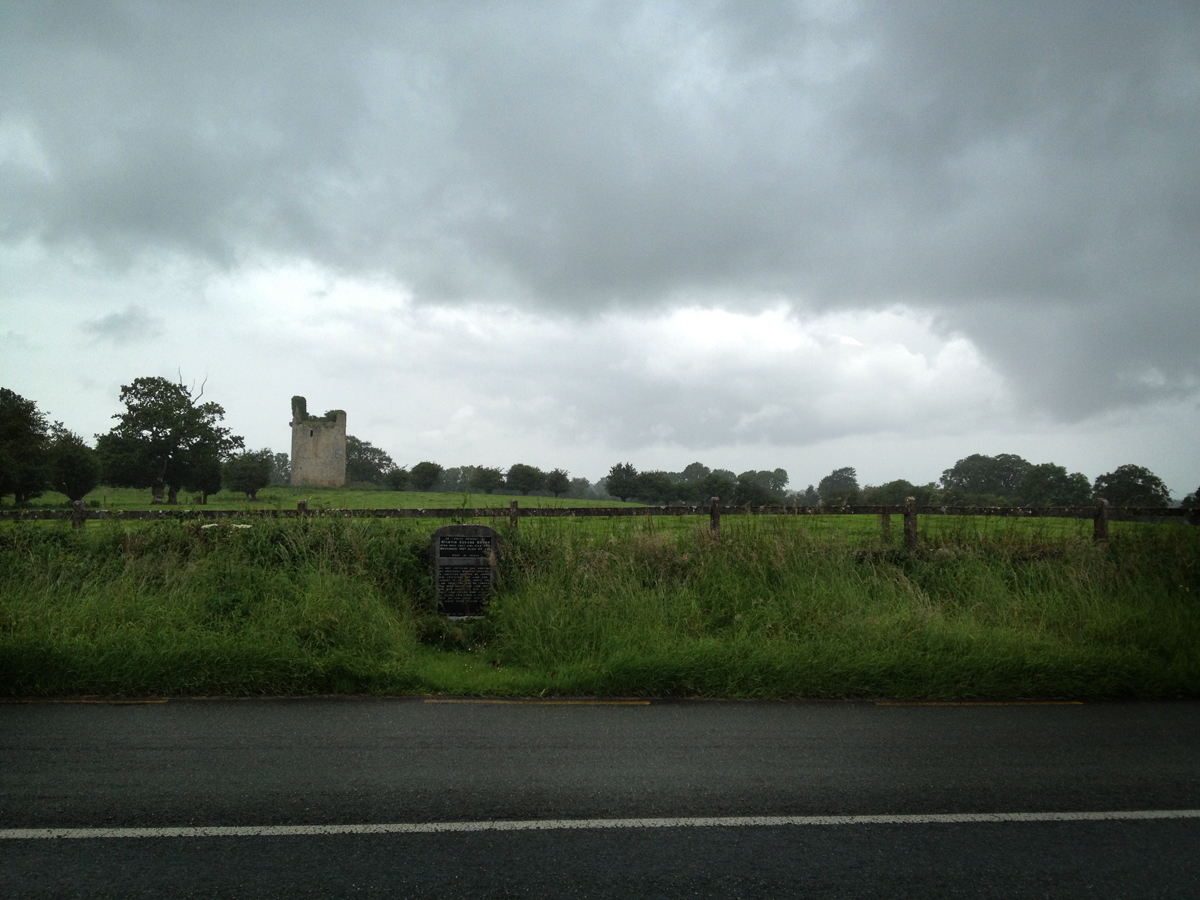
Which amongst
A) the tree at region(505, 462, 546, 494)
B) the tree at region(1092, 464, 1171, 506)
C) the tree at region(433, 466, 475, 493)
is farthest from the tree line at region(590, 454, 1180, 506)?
the tree at region(433, 466, 475, 493)

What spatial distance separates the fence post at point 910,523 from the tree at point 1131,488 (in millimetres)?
3321

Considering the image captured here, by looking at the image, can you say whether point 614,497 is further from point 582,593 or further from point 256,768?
point 256,768

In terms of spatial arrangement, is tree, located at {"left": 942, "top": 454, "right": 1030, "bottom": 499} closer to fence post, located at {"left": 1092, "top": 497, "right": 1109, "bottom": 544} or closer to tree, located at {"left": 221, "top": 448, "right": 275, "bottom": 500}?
→ fence post, located at {"left": 1092, "top": 497, "right": 1109, "bottom": 544}

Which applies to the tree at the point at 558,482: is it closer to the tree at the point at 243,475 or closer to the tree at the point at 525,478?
the tree at the point at 525,478

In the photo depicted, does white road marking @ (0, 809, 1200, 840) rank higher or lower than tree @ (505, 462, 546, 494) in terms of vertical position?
lower

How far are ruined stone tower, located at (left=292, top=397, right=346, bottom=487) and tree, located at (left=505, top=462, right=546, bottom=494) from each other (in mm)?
17957

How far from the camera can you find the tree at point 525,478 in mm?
74812

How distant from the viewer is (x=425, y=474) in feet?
290

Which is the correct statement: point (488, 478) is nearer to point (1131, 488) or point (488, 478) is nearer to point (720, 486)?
point (720, 486)

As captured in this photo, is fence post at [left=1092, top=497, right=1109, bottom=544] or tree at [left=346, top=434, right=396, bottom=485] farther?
tree at [left=346, top=434, right=396, bottom=485]

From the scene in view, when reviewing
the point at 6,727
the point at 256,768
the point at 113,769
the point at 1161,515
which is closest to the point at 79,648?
the point at 6,727

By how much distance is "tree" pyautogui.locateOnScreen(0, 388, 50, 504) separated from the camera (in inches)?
1748

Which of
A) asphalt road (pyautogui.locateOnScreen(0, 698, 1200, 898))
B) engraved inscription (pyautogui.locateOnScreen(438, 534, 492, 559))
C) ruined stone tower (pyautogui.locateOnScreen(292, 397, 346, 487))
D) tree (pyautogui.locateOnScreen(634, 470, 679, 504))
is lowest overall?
asphalt road (pyautogui.locateOnScreen(0, 698, 1200, 898))

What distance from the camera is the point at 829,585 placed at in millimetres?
9727
